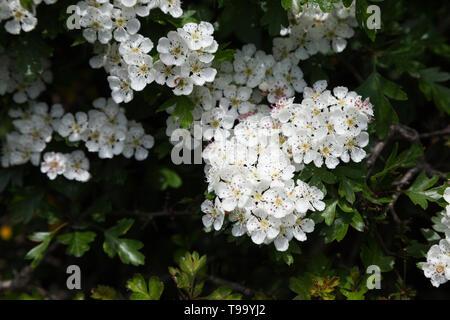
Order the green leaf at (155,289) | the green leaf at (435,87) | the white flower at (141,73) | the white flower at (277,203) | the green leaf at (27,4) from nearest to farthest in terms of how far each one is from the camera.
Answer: the white flower at (277,203)
the green leaf at (27,4)
the white flower at (141,73)
the green leaf at (155,289)
the green leaf at (435,87)

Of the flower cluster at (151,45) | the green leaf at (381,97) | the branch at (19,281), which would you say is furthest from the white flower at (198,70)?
the branch at (19,281)

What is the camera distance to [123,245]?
276 cm

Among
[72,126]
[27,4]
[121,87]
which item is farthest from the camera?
[72,126]

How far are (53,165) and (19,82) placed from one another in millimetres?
544

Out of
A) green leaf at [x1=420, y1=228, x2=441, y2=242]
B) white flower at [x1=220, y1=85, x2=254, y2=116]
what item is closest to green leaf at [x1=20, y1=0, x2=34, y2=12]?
white flower at [x1=220, y1=85, x2=254, y2=116]

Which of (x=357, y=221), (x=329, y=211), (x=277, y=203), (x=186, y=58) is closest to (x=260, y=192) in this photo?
(x=277, y=203)

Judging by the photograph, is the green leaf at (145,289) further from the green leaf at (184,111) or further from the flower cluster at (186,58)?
the flower cluster at (186,58)

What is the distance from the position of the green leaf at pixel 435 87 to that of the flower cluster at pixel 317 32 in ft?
1.86

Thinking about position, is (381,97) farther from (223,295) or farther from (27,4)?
(27,4)

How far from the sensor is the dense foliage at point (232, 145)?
230cm

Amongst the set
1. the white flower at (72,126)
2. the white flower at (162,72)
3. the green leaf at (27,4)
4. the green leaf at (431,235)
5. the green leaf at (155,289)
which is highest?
the green leaf at (27,4)

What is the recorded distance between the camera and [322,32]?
8.71 ft

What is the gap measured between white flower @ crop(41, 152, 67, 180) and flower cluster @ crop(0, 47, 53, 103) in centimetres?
40
